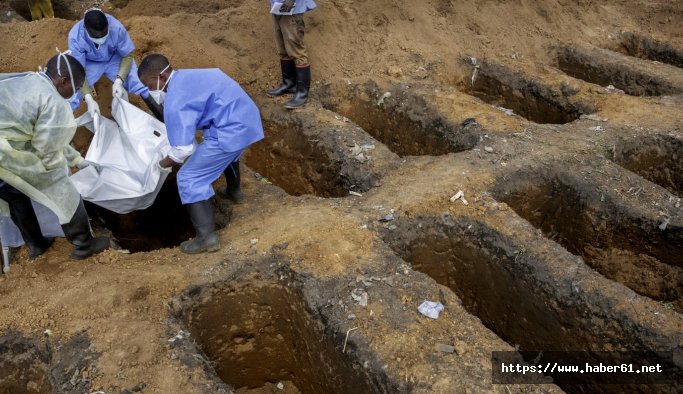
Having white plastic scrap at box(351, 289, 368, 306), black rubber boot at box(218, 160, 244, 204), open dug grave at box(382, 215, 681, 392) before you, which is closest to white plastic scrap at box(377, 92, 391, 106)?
black rubber boot at box(218, 160, 244, 204)

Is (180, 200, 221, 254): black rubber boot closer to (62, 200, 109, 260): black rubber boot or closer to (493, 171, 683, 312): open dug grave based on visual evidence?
(62, 200, 109, 260): black rubber boot

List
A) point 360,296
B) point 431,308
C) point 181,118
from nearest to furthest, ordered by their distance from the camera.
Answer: point 431,308 < point 360,296 < point 181,118

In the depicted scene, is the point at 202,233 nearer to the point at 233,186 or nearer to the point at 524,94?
the point at 233,186

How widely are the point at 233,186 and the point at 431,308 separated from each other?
2.22 metres

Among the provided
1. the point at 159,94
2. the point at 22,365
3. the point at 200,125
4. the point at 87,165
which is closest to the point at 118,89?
the point at 87,165

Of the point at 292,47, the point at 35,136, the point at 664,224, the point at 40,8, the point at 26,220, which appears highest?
the point at 35,136

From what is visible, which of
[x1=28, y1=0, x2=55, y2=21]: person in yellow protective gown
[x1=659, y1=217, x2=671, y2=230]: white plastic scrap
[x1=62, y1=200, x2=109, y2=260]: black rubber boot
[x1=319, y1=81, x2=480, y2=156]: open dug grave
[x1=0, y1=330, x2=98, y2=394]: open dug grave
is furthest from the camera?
[x1=28, y1=0, x2=55, y2=21]: person in yellow protective gown

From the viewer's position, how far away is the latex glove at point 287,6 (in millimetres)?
5770

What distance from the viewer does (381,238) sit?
14.1 feet

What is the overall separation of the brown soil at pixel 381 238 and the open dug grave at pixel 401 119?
25 mm

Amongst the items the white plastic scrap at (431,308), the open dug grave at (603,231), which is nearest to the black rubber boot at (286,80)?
the open dug grave at (603,231)

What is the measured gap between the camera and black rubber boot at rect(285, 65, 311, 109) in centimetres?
633

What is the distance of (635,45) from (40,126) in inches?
339

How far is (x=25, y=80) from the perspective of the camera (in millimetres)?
3656
